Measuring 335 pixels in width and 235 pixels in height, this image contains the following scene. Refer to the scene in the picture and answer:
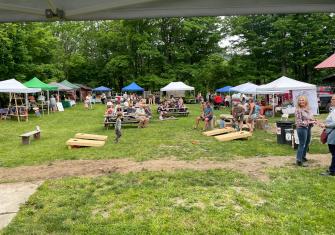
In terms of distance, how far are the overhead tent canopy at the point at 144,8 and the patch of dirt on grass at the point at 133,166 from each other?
5.11 m

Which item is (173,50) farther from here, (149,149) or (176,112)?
(149,149)

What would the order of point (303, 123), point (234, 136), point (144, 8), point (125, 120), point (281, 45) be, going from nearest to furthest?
point (144, 8), point (303, 123), point (234, 136), point (125, 120), point (281, 45)

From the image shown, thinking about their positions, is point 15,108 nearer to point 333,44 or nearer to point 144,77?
point 144,77

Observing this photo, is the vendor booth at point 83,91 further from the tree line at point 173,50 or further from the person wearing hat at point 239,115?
the person wearing hat at point 239,115

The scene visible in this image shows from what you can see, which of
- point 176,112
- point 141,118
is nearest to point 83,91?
point 176,112

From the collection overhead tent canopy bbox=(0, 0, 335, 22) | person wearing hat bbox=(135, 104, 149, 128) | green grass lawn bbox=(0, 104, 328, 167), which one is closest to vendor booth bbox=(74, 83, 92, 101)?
person wearing hat bbox=(135, 104, 149, 128)

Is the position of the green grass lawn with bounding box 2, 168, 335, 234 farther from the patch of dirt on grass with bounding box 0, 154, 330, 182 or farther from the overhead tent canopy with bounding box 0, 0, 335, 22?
the overhead tent canopy with bounding box 0, 0, 335, 22

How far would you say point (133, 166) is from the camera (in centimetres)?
874

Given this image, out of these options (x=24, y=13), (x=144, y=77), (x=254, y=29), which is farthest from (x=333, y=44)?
(x=24, y=13)

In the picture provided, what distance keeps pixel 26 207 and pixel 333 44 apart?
126 feet

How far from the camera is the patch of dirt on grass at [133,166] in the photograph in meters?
8.05

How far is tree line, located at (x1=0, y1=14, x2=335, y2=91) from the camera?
3356 cm

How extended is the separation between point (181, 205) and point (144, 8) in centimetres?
353

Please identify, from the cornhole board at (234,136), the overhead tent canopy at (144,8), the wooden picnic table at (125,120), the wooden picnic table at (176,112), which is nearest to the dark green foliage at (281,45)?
the wooden picnic table at (176,112)
